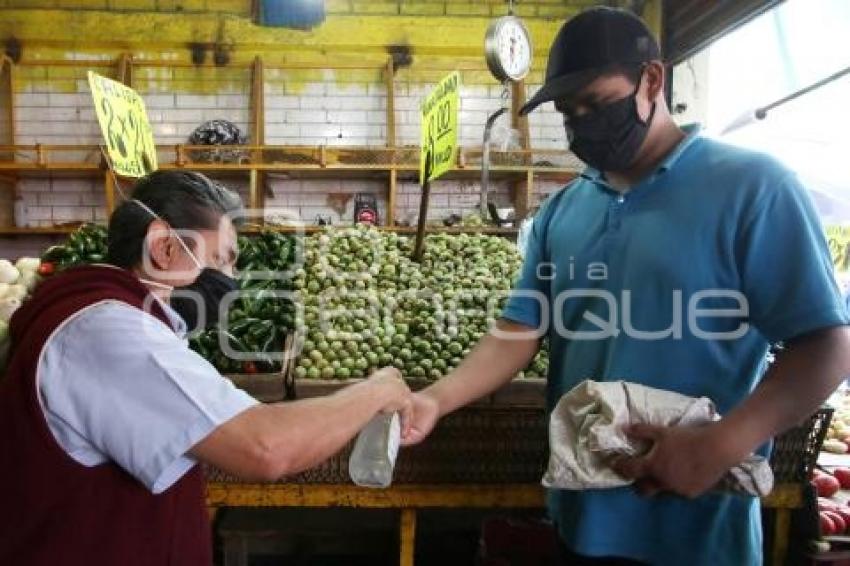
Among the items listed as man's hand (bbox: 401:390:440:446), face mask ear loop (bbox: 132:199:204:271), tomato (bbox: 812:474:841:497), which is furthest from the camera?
tomato (bbox: 812:474:841:497)

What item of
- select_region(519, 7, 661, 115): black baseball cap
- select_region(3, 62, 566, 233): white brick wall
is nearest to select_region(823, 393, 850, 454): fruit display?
select_region(519, 7, 661, 115): black baseball cap

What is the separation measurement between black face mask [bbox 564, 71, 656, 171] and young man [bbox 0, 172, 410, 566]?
928mm

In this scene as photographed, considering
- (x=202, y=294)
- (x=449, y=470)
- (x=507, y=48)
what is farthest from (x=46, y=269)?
(x=507, y=48)

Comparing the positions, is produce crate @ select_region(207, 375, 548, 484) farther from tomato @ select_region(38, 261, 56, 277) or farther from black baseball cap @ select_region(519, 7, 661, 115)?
tomato @ select_region(38, 261, 56, 277)

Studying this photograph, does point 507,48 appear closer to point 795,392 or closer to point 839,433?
point 839,433

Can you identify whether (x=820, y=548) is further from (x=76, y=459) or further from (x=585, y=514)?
(x=76, y=459)

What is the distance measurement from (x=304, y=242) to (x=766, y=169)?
9.00 feet

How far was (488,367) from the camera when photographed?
1.99 m

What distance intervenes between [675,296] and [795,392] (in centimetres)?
31

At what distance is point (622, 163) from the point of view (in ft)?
5.38

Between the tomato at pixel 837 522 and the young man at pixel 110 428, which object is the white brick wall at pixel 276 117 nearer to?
the tomato at pixel 837 522

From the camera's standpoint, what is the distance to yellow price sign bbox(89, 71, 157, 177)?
319 centimetres

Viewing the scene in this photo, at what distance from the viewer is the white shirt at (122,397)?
119 cm

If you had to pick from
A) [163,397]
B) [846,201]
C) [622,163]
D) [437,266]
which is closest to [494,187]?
[846,201]
